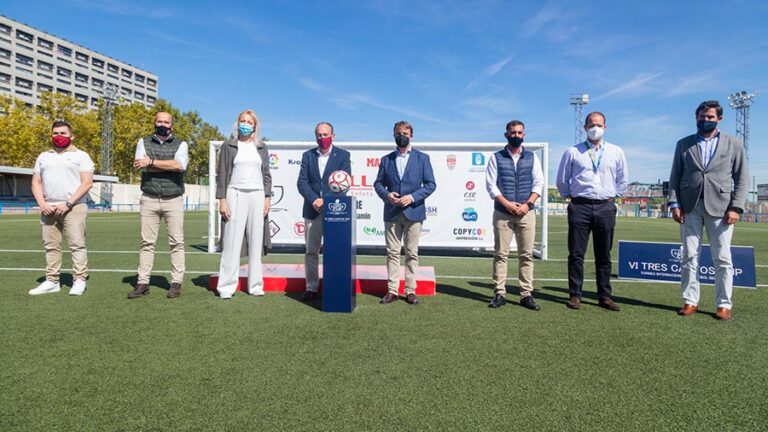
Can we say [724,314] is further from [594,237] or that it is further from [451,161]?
[451,161]

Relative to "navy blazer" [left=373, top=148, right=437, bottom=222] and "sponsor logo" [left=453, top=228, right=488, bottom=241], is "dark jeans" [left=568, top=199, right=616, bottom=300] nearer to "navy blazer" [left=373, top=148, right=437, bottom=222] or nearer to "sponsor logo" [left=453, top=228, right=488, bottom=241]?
"navy blazer" [left=373, top=148, right=437, bottom=222]

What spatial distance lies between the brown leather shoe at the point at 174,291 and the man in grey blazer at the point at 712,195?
5499 mm

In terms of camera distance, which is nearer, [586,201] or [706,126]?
[706,126]

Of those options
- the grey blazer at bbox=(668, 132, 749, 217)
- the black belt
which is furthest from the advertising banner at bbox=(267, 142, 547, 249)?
the grey blazer at bbox=(668, 132, 749, 217)

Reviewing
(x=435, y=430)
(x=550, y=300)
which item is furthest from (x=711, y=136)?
(x=435, y=430)

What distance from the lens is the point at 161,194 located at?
4.83m

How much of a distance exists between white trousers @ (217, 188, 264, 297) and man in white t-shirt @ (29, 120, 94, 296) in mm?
1708

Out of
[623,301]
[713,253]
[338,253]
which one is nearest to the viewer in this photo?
[713,253]

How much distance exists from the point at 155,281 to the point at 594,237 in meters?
5.67

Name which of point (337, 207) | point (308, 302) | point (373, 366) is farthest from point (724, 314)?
point (308, 302)

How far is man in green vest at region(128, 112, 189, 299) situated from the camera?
474 cm

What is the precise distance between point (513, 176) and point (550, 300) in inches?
62.0

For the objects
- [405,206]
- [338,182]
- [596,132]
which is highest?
[596,132]

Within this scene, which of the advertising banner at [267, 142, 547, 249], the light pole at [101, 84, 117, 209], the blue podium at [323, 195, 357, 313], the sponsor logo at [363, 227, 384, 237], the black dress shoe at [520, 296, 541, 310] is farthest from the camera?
the light pole at [101, 84, 117, 209]
